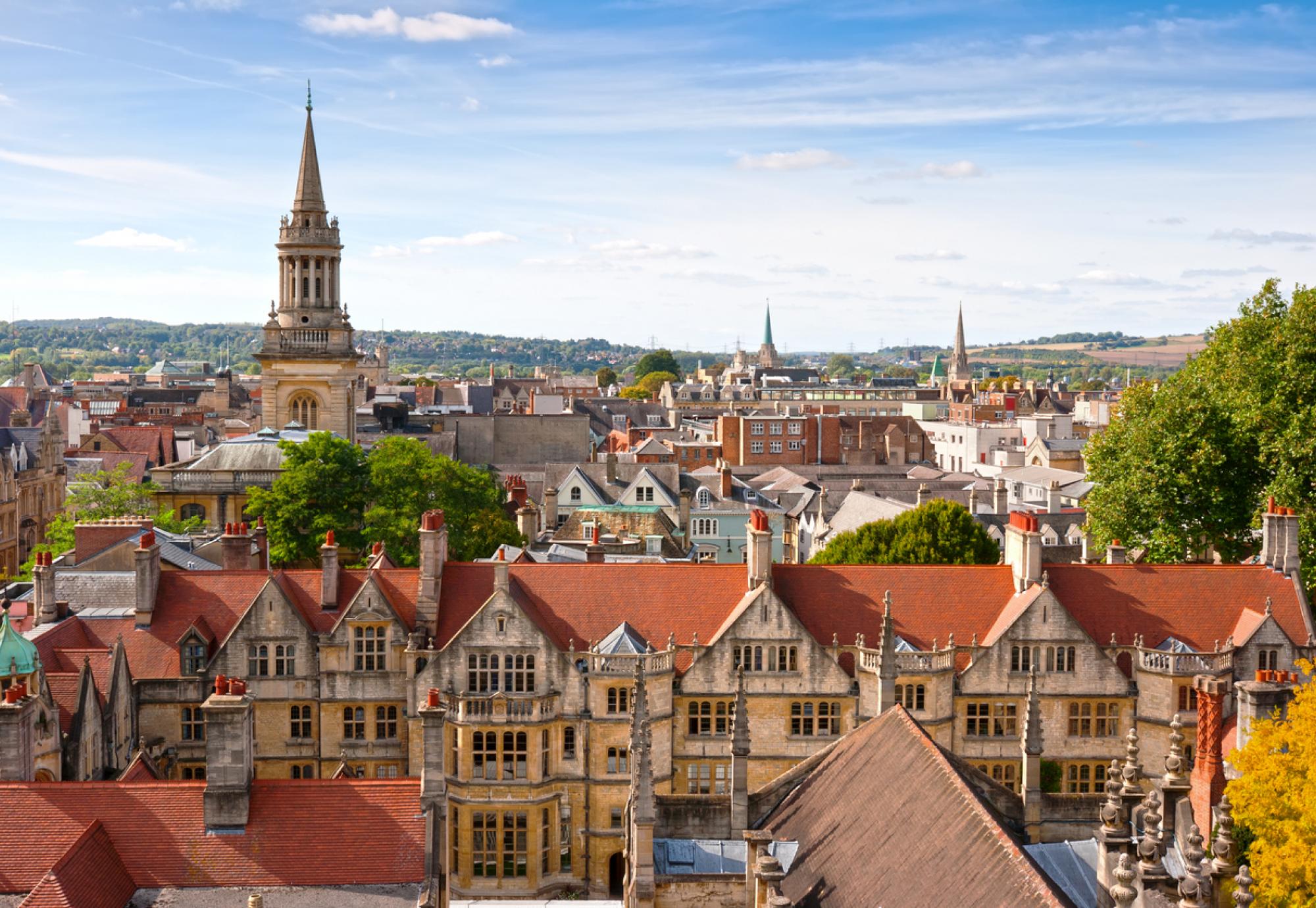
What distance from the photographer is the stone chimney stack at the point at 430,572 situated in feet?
169

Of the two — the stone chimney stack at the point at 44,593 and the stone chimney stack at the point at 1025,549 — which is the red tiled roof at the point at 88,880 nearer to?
the stone chimney stack at the point at 44,593

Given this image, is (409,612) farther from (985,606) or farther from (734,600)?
(985,606)

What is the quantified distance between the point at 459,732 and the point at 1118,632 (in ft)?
80.8

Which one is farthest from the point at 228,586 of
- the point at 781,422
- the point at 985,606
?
the point at 781,422

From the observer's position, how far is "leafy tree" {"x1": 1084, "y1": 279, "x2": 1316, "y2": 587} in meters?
62.8

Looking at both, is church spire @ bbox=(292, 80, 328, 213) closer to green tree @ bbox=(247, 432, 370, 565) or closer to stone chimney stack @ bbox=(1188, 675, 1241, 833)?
green tree @ bbox=(247, 432, 370, 565)

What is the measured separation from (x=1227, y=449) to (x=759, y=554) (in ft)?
Result: 90.5

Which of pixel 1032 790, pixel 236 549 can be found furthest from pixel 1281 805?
Answer: pixel 236 549

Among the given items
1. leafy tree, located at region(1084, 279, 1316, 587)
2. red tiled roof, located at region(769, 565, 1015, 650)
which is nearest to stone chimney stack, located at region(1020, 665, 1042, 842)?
red tiled roof, located at region(769, 565, 1015, 650)

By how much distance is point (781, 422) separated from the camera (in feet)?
545

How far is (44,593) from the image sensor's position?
53.0 meters

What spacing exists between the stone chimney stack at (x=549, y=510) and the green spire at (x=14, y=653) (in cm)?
6097

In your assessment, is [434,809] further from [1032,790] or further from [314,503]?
[314,503]

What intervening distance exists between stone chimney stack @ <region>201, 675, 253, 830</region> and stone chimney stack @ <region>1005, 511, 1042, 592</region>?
1223 inches
